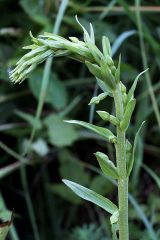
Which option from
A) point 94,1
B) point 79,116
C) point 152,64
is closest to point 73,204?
point 79,116

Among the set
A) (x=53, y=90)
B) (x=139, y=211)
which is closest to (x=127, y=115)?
(x=139, y=211)

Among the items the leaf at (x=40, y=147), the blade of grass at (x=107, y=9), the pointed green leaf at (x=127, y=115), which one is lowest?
the pointed green leaf at (x=127, y=115)

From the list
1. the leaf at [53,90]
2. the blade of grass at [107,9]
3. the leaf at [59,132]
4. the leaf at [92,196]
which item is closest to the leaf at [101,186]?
the leaf at [59,132]

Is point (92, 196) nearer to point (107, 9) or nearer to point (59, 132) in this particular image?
point (59, 132)

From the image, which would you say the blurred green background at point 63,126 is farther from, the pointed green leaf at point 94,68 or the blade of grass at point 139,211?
the pointed green leaf at point 94,68

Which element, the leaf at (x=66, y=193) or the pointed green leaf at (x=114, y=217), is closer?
the pointed green leaf at (x=114, y=217)

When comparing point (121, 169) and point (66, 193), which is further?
point (66, 193)
